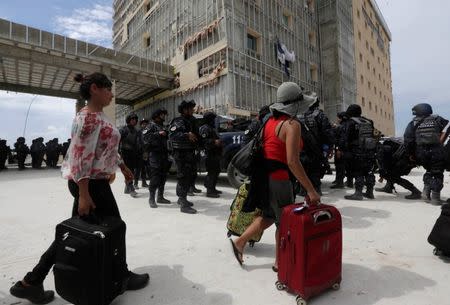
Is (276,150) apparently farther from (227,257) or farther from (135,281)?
(135,281)

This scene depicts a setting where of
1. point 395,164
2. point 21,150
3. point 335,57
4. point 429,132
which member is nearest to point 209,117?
point 395,164

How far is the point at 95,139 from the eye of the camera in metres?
2.04

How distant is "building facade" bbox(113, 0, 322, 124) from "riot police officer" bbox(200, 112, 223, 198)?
496 inches

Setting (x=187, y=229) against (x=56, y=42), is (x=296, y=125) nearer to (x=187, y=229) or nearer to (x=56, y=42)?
(x=187, y=229)

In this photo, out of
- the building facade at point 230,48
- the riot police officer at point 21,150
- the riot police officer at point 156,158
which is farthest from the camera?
the building facade at point 230,48

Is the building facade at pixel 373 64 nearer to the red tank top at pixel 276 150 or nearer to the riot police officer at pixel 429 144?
the riot police officer at pixel 429 144

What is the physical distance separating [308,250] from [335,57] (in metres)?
29.6

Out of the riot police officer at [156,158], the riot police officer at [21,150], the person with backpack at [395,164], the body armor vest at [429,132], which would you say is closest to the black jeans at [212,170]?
the riot police officer at [156,158]

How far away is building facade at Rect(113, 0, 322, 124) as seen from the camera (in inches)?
780

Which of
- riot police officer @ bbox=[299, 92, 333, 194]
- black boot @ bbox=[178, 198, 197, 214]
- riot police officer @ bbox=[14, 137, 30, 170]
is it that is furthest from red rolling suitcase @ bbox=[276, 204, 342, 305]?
riot police officer @ bbox=[14, 137, 30, 170]

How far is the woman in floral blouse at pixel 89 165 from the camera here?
201 cm

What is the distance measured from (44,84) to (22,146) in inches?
448

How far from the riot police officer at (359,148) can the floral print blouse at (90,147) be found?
480 cm

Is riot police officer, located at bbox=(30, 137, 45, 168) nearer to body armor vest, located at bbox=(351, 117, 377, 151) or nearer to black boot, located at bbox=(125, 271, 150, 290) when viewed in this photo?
body armor vest, located at bbox=(351, 117, 377, 151)
